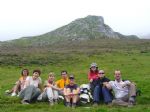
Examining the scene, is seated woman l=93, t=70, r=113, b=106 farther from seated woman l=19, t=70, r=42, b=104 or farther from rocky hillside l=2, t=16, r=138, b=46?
rocky hillside l=2, t=16, r=138, b=46

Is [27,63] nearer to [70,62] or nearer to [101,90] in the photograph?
[70,62]

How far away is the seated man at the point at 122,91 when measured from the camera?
24.2 meters

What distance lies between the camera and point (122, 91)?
24.7 meters

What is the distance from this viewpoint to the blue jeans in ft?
80.7

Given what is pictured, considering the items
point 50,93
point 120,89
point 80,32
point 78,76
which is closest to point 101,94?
point 120,89

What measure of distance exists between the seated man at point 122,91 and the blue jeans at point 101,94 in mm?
311

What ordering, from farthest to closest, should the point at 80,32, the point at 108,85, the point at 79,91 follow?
the point at 80,32 → the point at 79,91 → the point at 108,85

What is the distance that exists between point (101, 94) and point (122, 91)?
4.23ft

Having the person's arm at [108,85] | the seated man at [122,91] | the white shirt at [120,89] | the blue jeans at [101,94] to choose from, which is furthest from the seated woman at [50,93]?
the white shirt at [120,89]

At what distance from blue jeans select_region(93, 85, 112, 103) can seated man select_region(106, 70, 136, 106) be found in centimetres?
31

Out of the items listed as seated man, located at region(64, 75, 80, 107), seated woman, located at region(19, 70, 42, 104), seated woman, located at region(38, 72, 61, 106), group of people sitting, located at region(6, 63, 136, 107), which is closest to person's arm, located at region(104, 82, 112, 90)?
group of people sitting, located at region(6, 63, 136, 107)

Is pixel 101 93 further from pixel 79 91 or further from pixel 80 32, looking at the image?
pixel 80 32

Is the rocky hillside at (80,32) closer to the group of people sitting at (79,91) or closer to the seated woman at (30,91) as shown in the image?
the seated woman at (30,91)

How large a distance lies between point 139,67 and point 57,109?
2436 centimetres
